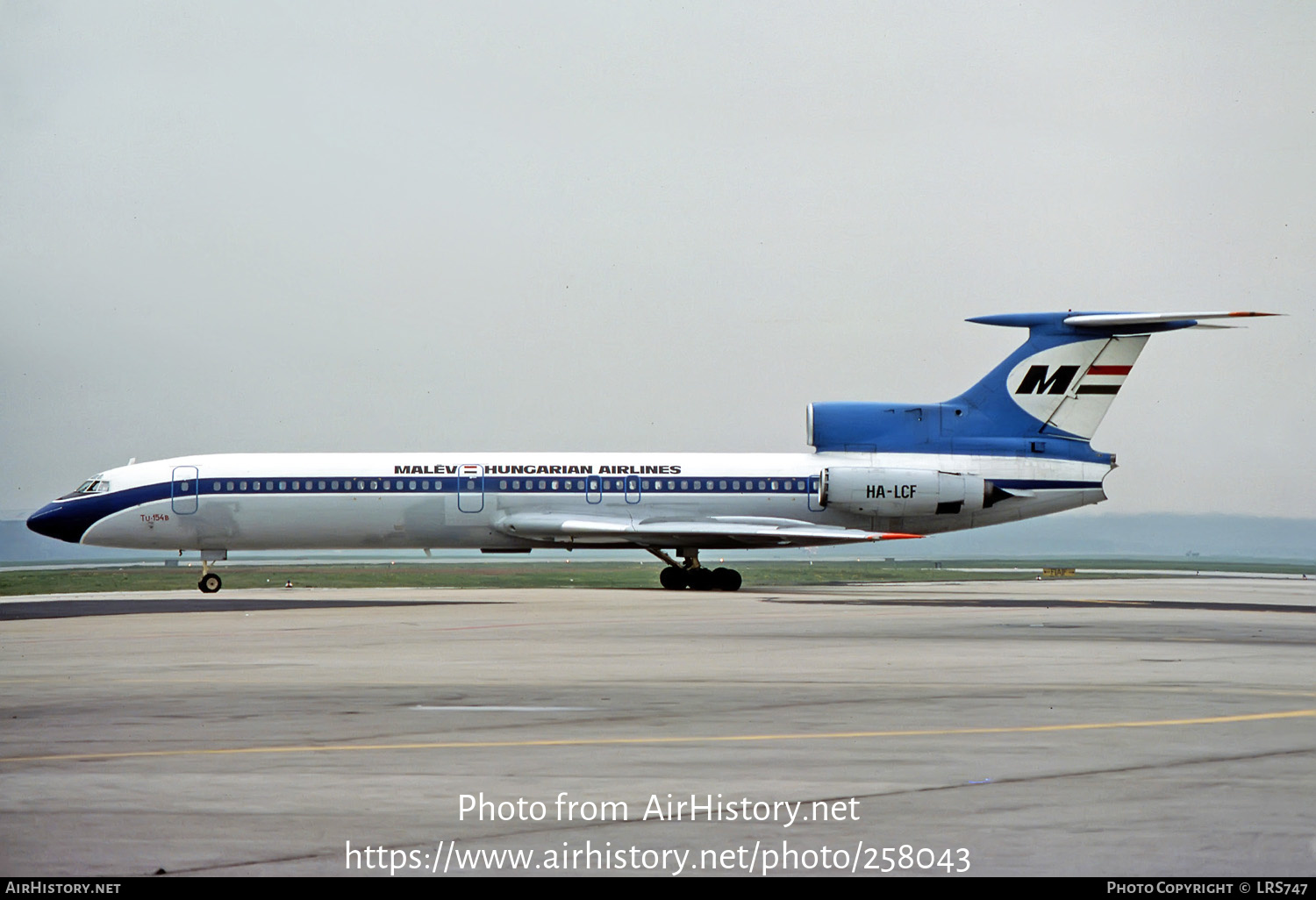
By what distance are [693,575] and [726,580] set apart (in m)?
1.08

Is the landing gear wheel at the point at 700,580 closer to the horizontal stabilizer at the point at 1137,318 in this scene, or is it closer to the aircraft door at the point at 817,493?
the aircraft door at the point at 817,493

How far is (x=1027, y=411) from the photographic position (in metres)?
43.2

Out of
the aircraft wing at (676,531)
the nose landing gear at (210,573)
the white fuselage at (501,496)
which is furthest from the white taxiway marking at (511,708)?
the nose landing gear at (210,573)

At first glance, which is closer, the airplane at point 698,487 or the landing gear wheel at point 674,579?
the airplane at point 698,487

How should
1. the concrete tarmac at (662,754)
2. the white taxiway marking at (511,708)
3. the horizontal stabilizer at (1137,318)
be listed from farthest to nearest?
the horizontal stabilizer at (1137,318) < the white taxiway marking at (511,708) < the concrete tarmac at (662,754)

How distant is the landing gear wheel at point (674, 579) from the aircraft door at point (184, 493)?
46.3ft

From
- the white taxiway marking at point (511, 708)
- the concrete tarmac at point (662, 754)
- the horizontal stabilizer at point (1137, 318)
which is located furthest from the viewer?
the horizontal stabilizer at point (1137, 318)

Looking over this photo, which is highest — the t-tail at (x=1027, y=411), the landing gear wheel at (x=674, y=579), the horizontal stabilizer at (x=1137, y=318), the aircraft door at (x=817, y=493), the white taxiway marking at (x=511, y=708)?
the horizontal stabilizer at (x=1137, y=318)

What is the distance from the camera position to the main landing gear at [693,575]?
4216cm

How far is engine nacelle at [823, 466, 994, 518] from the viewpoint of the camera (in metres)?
41.9

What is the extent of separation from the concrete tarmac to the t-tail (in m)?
21.7

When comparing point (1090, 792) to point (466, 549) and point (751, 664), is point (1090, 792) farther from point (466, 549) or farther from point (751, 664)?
point (466, 549)

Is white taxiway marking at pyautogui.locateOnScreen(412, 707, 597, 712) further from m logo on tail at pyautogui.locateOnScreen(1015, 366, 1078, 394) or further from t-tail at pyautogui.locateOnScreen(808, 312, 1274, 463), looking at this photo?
m logo on tail at pyautogui.locateOnScreen(1015, 366, 1078, 394)

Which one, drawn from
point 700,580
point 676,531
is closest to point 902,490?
point 700,580
